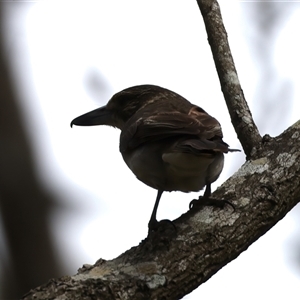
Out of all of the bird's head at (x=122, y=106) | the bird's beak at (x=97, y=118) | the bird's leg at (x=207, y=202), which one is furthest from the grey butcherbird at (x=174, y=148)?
the bird's beak at (x=97, y=118)

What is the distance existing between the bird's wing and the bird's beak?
734mm

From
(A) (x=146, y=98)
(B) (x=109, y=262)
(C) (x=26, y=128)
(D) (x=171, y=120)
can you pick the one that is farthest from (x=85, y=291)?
(A) (x=146, y=98)

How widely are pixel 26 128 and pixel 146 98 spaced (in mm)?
2366

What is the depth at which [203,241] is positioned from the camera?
283 centimetres

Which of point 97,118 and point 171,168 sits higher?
point 97,118

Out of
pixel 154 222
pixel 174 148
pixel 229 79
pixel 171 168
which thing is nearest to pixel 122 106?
pixel 229 79

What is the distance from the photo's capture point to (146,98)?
4.68 meters

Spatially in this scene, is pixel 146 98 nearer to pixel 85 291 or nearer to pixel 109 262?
pixel 109 262

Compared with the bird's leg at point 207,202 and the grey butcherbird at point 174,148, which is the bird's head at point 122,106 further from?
the bird's leg at point 207,202

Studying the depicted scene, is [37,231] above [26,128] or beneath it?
beneath

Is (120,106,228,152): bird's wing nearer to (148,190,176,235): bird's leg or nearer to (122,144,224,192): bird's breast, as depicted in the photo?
(122,144,224,192): bird's breast

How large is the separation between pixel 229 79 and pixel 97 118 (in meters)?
1.27

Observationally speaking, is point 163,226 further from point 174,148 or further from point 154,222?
point 174,148

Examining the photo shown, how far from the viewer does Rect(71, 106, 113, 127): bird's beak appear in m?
4.73
